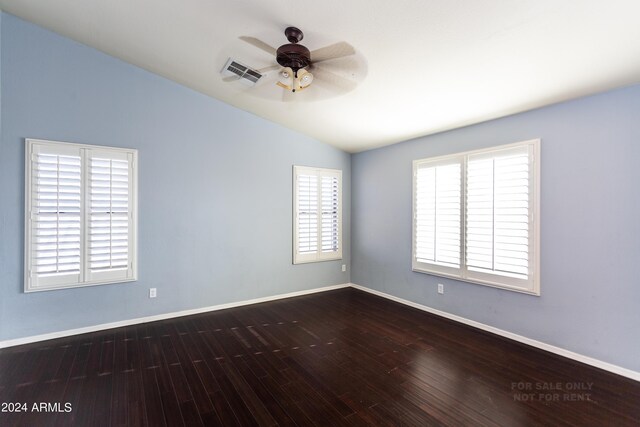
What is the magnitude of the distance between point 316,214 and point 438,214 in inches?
78.9

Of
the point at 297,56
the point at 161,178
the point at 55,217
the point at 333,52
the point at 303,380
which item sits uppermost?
the point at 333,52

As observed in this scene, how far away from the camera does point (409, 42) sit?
2.35 meters

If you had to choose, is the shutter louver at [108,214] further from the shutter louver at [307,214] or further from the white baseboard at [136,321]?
the shutter louver at [307,214]

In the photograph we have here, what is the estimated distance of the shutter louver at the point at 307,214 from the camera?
4.86m

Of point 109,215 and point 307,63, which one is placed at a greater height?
point 307,63

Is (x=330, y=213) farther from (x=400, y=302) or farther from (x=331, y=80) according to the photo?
(x=331, y=80)

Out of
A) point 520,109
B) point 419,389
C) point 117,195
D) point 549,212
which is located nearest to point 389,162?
point 520,109

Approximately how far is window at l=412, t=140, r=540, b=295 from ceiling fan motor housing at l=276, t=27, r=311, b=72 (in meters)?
2.43

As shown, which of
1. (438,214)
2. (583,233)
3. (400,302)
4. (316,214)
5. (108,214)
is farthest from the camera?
(316,214)

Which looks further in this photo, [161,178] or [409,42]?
[161,178]

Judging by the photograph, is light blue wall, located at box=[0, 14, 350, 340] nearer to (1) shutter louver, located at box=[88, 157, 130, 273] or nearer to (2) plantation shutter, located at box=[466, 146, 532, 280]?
(1) shutter louver, located at box=[88, 157, 130, 273]

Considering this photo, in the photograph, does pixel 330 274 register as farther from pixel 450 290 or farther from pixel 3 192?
pixel 3 192

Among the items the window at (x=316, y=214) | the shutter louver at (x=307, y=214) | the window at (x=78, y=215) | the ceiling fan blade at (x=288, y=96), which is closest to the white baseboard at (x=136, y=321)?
Result: the window at (x=78, y=215)

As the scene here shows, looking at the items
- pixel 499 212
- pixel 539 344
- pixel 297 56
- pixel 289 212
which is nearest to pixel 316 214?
pixel 289 212
